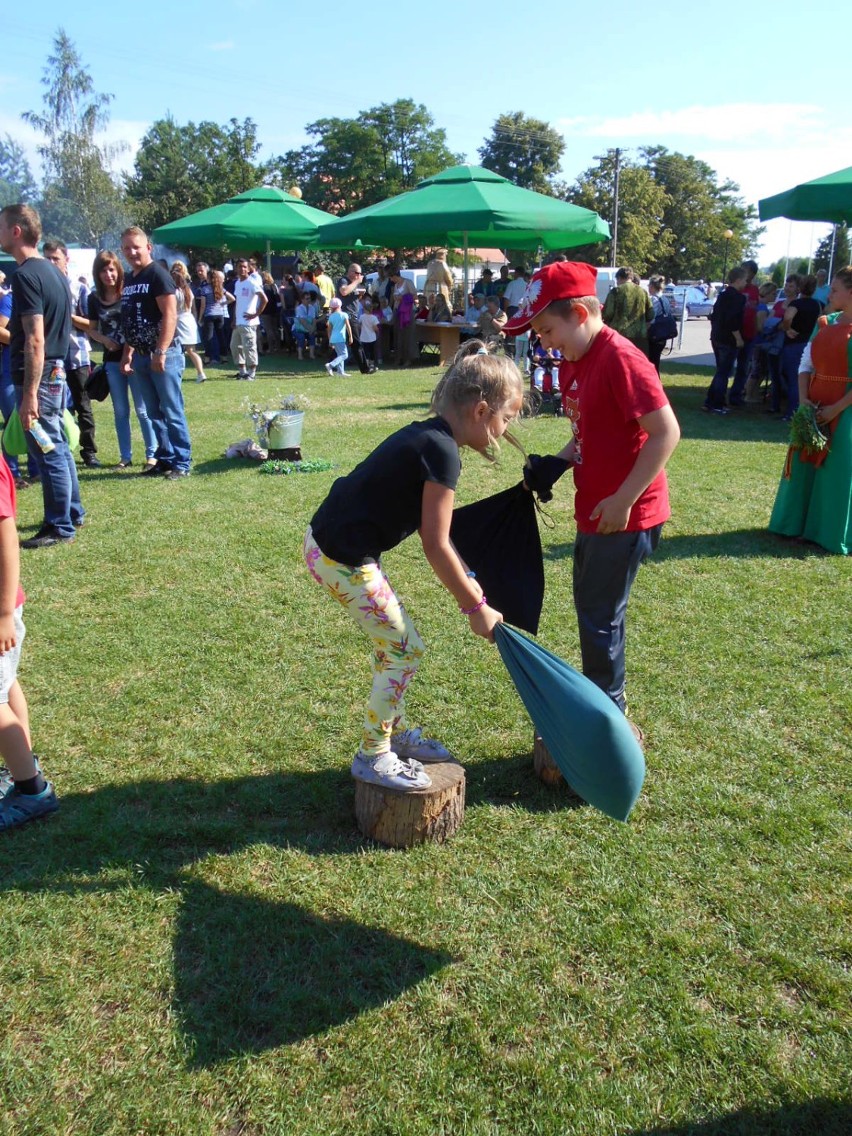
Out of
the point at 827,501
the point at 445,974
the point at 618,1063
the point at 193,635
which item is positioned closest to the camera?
the point at 618,1063

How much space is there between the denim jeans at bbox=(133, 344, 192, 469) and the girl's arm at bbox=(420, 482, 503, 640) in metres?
5.70

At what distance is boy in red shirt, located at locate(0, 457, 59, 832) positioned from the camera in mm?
2746

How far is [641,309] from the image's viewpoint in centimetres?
1119

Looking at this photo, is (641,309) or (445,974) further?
(641,309)

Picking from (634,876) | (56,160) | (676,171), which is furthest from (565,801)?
(676,171)

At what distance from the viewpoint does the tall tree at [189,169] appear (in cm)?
5759

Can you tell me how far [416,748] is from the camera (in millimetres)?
3266

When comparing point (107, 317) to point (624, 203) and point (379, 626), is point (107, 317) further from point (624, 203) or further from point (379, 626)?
point (624, 203)

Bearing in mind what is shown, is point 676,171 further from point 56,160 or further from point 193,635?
point 193,635

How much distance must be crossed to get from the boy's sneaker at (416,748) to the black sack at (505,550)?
58cm

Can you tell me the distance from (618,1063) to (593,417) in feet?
6.44

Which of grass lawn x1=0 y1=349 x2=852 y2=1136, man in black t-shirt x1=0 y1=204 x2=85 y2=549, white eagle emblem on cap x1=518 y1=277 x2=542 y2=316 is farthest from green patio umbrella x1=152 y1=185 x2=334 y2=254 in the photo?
white eagle emblem on cap x1=518 y1=277 x2=542 y2=316

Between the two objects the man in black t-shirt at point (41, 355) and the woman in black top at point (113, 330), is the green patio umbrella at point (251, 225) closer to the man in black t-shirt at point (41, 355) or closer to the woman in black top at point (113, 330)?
the woman in black top at point (113, 330)

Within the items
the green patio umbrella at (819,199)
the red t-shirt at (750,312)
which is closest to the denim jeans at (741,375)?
the red t-shirt at (750,312)
